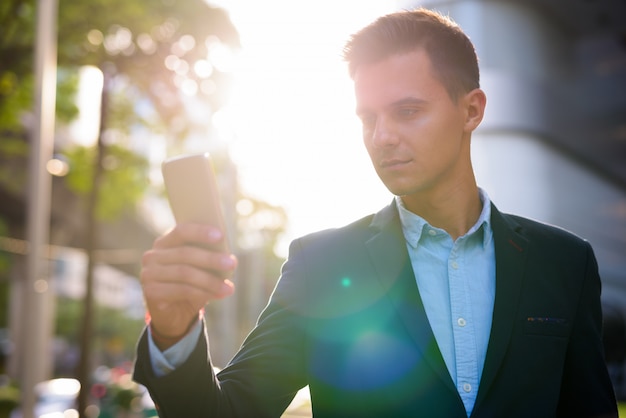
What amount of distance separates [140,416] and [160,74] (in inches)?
245

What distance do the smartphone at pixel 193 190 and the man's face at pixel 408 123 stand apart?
2.63 feet

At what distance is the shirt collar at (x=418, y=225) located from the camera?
102 inches

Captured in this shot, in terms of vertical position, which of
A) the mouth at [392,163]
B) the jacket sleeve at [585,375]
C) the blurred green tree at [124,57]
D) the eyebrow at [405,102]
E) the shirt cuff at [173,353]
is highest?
the blurred green tree at [124,57]

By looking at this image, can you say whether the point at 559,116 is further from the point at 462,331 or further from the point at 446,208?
the point at 462,331

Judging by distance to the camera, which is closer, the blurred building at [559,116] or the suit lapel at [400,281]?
the suit lapel at [400,281]

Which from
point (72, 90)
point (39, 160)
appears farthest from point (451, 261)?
point (72, 90)

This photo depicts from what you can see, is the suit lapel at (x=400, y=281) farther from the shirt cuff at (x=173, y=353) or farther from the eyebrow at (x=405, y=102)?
the shirt cuff at (x=173, y=353)

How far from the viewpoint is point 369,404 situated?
230 cm

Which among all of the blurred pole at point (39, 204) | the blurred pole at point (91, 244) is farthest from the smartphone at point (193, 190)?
the blurred pole at point (91, 244)

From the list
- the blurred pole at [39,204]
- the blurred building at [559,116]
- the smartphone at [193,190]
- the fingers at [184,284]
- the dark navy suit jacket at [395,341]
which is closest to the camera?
the fingers at [184,284]

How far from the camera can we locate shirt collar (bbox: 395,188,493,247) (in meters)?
2.59

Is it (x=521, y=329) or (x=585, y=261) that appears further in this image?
(x=585, y=261)

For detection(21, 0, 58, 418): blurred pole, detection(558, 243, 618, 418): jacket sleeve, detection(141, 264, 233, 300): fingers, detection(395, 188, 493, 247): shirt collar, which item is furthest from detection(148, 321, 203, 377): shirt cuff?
detection(21, 0, 58, 418): blurred pole

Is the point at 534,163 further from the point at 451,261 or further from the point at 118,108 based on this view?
the point at 451,261
